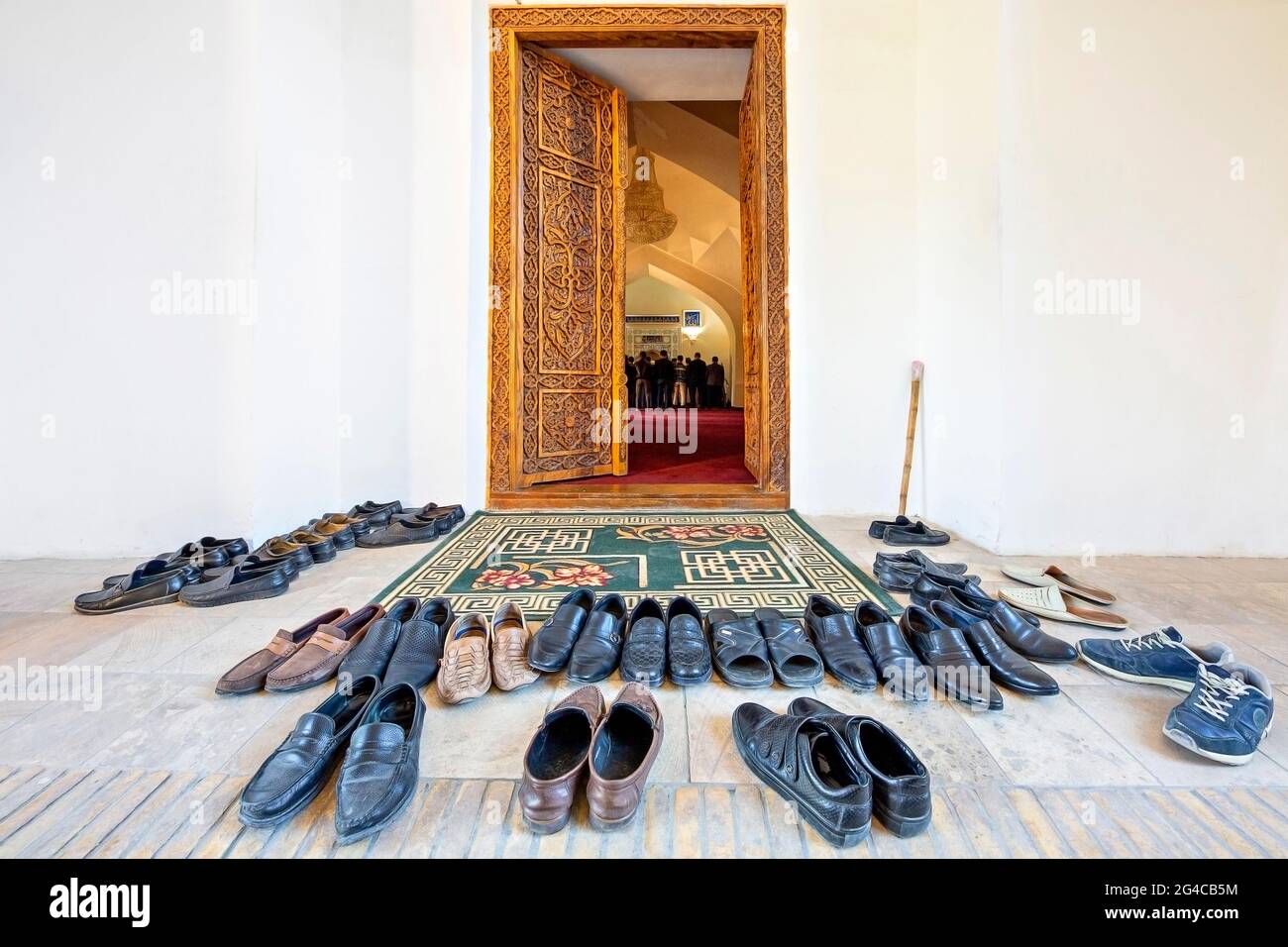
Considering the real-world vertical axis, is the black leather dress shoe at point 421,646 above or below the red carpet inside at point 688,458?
→ below

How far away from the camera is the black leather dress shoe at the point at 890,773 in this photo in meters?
1.00

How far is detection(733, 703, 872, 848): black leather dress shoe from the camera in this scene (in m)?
0.98

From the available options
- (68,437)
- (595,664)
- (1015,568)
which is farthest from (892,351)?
(68,437)

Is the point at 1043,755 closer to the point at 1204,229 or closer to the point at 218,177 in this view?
the point at 1204,229

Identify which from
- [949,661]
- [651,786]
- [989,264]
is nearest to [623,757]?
[651,786]

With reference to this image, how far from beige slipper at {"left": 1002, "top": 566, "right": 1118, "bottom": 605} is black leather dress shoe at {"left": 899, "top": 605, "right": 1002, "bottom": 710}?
786 millimetres

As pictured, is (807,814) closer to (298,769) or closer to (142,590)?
(298,769)

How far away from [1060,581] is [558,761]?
81.8 inches

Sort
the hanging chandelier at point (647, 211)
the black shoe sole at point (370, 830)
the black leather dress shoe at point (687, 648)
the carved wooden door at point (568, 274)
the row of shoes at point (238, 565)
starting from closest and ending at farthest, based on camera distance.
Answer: the black shoe sole at point (370, 830)
the black leather dress shoe at point (687, 648)
the row of shoes at point (238, 565)
the carved wooden door at point (568, 274)
the hanging chandelier at point (647, 211)

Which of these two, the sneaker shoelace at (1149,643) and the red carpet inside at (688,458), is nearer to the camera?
the sneaker shoelace at (1149,643)

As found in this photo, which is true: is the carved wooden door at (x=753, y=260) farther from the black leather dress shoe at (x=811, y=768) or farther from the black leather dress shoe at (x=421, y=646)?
the black leather dress shoe at (x=811, y=768)

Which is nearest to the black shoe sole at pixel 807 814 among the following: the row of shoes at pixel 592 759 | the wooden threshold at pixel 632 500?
the row of shoes at pixel 592 759

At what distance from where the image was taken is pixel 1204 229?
2670 mm

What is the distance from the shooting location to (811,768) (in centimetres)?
105
